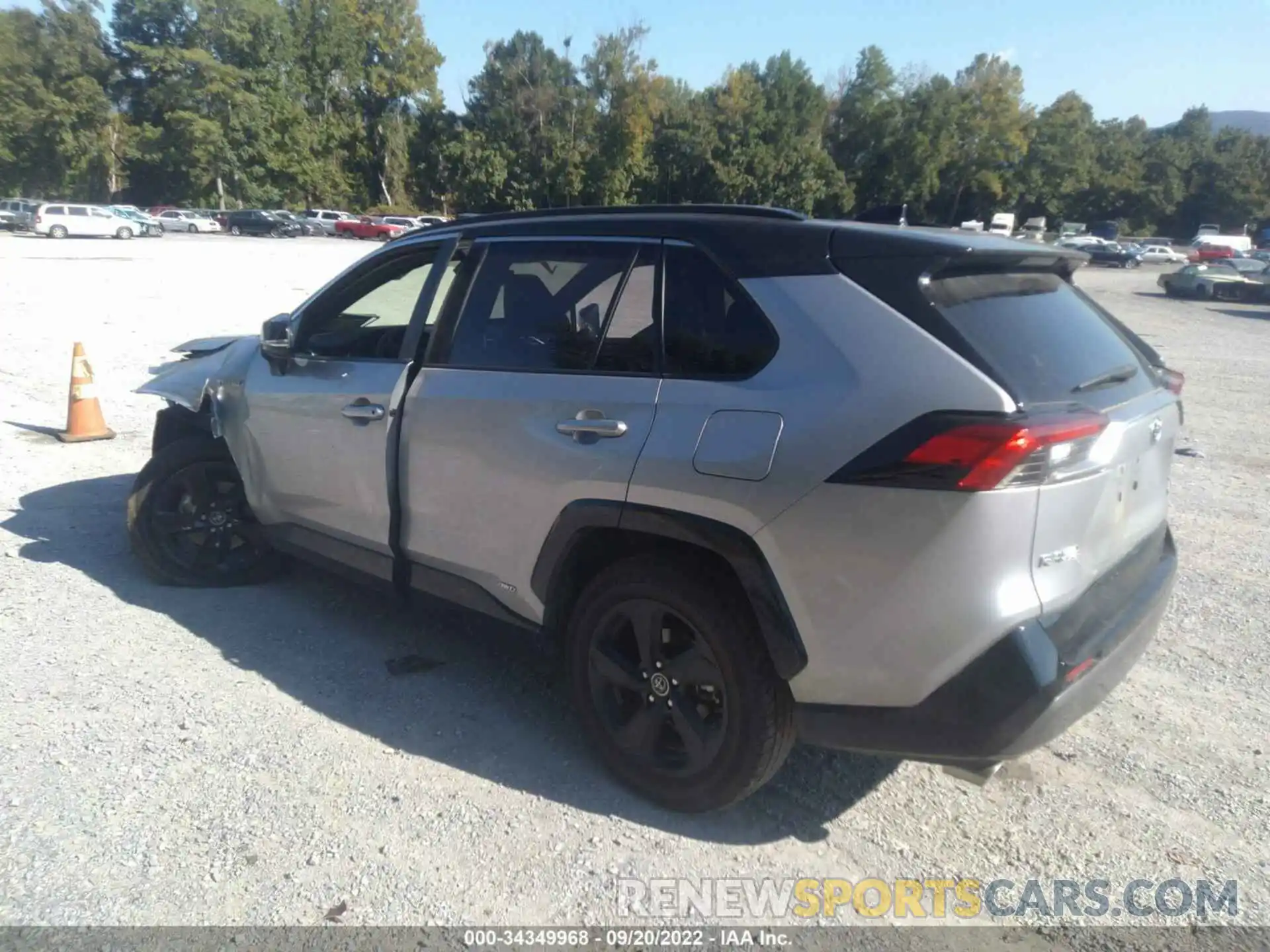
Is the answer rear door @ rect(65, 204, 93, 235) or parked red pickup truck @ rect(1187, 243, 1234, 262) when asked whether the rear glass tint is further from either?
parked red pickup truck @ rect(1187, 243, 1234, 262)

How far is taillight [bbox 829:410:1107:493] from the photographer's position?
2.51 m

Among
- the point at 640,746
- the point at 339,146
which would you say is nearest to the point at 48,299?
the point at 640,746

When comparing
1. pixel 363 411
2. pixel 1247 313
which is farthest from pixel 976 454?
pixel 1247 313

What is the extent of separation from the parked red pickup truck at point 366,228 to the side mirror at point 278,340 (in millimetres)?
56803

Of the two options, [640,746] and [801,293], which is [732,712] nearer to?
[640,746]

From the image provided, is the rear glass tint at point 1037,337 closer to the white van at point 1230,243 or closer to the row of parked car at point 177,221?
the row of parked car at point 177,221

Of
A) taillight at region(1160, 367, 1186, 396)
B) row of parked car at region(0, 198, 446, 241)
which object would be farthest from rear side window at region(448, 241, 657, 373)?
row of parked car at region(0, 198, 446, 241)

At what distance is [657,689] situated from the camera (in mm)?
3238

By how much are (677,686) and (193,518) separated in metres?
3.16

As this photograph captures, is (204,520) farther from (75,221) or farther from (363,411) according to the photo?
(75,221)

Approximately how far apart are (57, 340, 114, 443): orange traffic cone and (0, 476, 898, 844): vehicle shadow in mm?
2460

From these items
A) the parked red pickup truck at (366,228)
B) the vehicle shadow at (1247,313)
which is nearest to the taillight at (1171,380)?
the vehicle shadow at (1247,313)

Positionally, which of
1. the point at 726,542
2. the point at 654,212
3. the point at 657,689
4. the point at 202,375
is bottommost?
the point at 657,689

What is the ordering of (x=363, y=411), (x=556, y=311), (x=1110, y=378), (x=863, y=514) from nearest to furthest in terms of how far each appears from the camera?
(x=863, y=514) < (x=1110, y=378) < (x=556, y=311) < (x=363, y=411)
